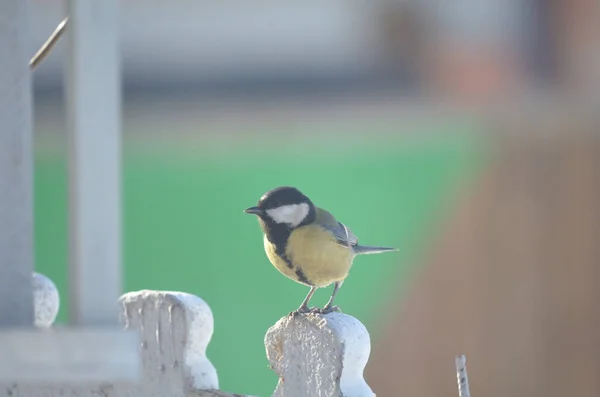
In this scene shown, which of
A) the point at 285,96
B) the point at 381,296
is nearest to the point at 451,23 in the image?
the point at 285,96

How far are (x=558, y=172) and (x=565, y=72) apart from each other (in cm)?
60

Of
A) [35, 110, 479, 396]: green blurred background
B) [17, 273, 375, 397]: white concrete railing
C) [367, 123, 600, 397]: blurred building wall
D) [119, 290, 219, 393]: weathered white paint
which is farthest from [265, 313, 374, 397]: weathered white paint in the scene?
[367, 123, 600, 397]: blurred building wall

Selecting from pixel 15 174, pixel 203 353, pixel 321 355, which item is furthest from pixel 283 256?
pixel 15 174

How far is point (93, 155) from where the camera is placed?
5.70ft

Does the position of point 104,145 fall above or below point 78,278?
above

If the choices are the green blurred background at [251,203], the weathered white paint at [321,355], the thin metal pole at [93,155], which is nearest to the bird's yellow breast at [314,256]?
the weathered white paint at [321,355]

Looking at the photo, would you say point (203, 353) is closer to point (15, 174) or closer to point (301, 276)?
point (301, 276)

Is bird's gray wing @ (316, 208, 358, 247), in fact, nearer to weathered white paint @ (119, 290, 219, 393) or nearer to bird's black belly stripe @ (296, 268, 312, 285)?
bird's black belly stripe @ (296, 268, 312, 285)

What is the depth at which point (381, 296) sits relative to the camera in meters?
5.75

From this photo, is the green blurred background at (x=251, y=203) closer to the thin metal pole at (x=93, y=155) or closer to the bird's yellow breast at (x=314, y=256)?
the bird's yellow breast at (x=314, y=256)

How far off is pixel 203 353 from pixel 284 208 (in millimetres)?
590

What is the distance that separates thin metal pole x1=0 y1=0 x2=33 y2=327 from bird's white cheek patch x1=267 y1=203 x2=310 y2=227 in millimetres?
1346

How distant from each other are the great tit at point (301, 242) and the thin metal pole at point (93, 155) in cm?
159

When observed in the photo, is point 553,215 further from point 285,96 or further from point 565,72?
point 285,96
